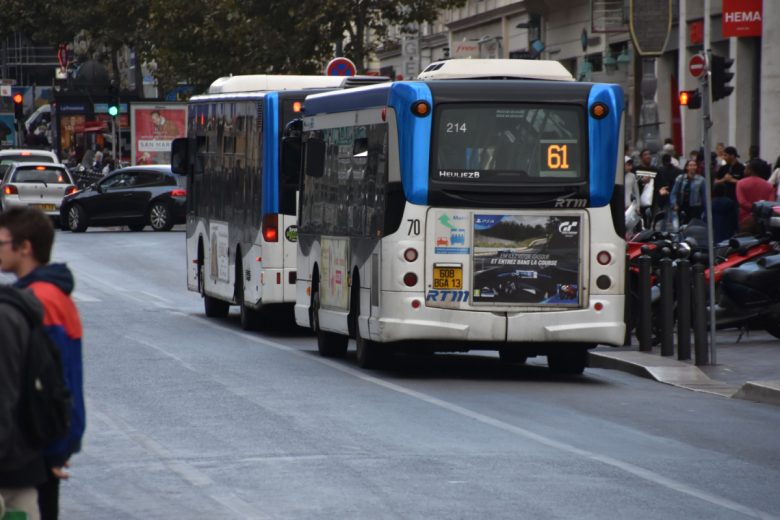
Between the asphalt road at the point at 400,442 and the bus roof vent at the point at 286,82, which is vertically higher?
the bus roof vent at the point at 286,82

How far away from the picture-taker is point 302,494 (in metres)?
9.75

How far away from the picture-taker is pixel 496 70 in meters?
16.8

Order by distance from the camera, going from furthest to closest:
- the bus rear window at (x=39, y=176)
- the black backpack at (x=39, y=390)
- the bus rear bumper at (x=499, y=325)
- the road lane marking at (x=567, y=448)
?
the bus rear window at (x=39, y=176) < the bus rear bumper at (x=499, y=325) < the road lane marking at (x=567, y=448) < the black backpack at (x=39, y=390)

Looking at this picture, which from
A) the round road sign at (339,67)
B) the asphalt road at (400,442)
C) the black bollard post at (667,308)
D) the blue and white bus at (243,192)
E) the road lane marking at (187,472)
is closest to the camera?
the road lane marking at (187,472)

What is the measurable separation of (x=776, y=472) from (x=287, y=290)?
10480mm

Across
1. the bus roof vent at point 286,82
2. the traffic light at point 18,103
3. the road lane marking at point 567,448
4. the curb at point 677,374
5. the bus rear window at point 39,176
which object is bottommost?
the curb at point 677,374

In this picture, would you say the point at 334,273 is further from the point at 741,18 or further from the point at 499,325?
the point at 741,18

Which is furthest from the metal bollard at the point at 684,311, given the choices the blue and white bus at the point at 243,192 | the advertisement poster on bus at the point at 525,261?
the blue and white bus at the point at 243,192

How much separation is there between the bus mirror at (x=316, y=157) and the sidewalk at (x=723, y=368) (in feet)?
10.5

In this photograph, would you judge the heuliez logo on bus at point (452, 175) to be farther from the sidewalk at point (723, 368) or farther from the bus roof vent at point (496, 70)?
the sidewalk at point (723, 368)

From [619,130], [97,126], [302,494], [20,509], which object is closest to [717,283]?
[619,130]

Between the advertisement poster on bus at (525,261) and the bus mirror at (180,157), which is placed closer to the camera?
the advertisement poster on bus at (525,261)

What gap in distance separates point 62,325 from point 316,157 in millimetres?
12966

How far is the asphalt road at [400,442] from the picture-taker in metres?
9.56
